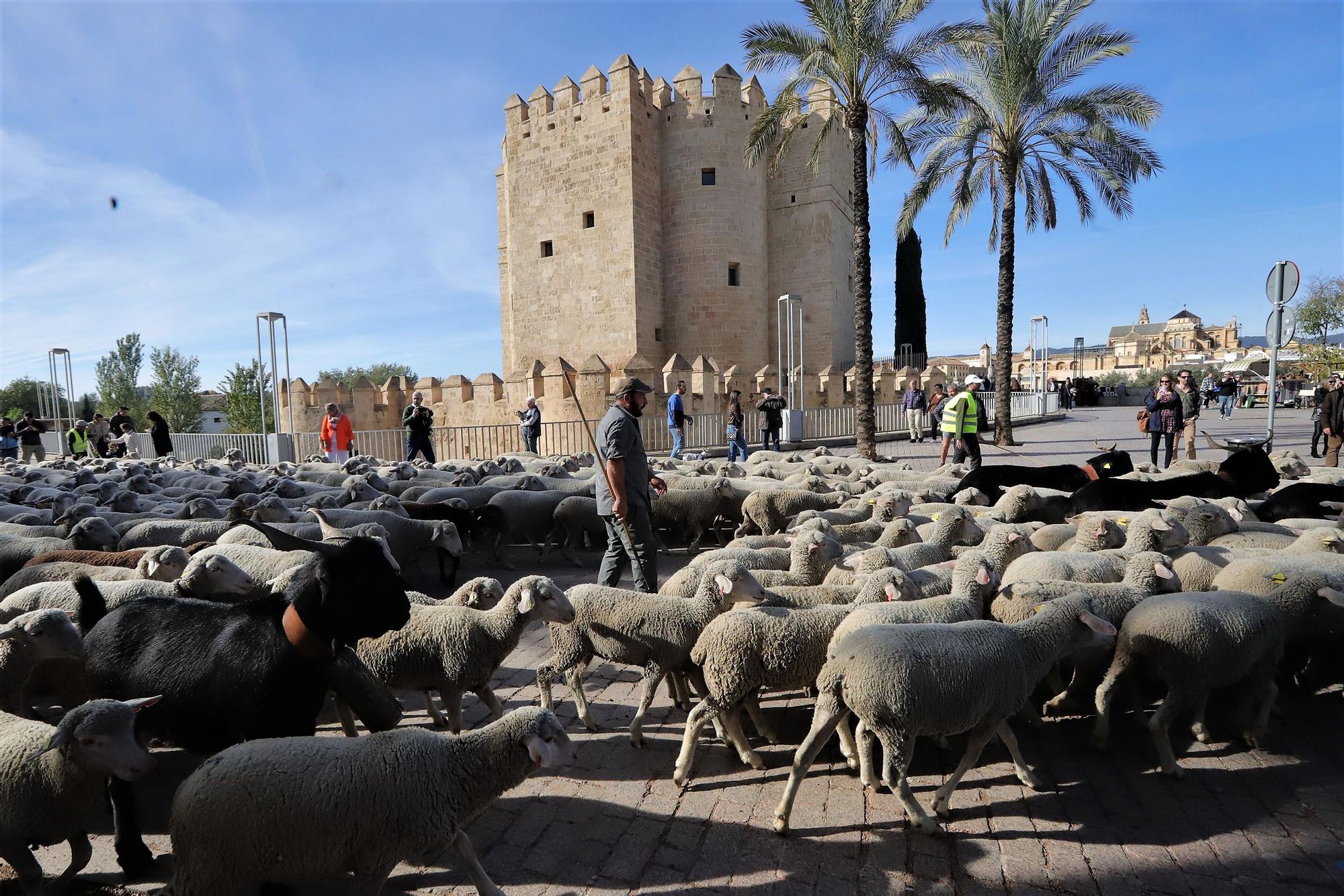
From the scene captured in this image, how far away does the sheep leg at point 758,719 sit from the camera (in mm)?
3693

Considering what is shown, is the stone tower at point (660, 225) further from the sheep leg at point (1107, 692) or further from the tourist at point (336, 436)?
the sheep leg at point (1107, 692)

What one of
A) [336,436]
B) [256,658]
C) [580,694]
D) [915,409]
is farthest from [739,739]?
[915,409]

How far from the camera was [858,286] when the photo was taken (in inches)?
→ 604

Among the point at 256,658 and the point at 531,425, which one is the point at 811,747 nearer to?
the point at 256,658

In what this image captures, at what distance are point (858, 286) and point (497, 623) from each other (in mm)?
13368

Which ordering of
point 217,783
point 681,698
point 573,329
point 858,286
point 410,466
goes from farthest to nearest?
point 573,329 < point 858,286 < point 410,466 < point 681,698 < point 217,783

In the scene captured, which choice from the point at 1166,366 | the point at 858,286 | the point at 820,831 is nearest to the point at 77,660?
the point at 820,831

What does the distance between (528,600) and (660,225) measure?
27.4m

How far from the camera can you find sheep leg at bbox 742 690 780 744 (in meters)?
3.69

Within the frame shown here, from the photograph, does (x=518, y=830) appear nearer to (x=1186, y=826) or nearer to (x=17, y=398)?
(x=1186, y=826)

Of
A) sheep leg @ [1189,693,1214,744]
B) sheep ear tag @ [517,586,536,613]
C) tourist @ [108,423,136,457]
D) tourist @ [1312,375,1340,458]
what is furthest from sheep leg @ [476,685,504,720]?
tourist @ [108,423,136,457]

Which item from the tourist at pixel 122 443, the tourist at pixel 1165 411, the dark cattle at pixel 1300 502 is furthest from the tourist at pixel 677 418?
the tourist at pixel 122 443

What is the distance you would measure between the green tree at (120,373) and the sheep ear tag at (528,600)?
64.2 metres

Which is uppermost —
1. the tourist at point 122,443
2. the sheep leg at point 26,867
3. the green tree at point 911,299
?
the green tree at point 911,299
